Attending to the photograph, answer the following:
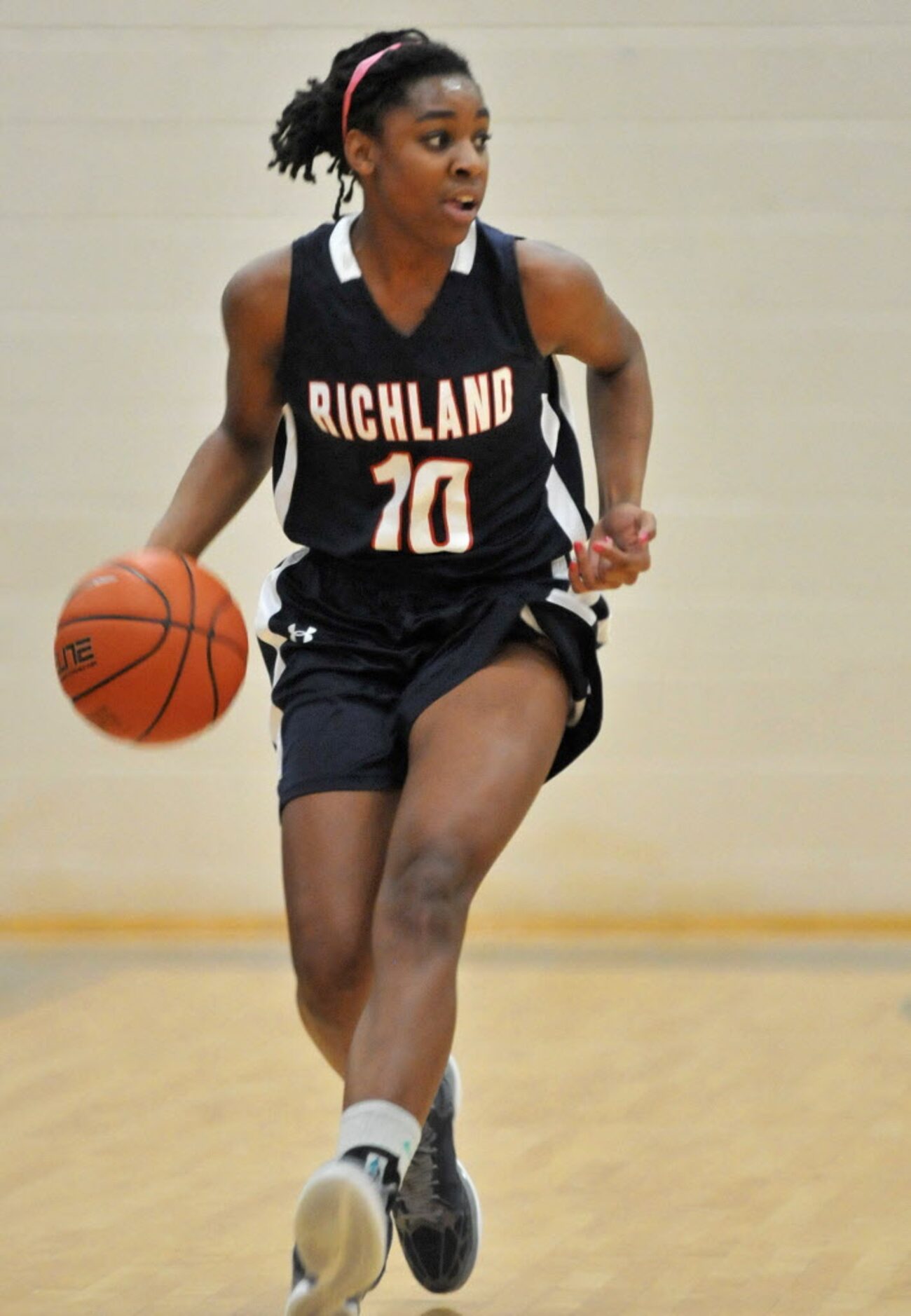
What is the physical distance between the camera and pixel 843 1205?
3295mm

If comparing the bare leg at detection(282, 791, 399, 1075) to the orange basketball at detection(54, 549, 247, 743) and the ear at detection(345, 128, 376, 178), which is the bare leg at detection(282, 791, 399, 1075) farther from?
the ear at detection(345, 128, 376, 178)

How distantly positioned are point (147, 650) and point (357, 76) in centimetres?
90

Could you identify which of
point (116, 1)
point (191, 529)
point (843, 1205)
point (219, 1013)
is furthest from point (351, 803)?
point (116, 1)

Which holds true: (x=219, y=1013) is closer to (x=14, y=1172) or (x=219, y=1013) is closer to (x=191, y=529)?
(x=14, y=1172)

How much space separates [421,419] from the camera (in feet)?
9.20

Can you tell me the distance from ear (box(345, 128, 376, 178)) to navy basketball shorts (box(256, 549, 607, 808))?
1.94 feet

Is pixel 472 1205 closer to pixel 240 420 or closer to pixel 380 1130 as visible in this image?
pixel 380 1130

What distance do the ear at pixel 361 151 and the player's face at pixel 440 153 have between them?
5cm

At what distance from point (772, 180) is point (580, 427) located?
3.23ft

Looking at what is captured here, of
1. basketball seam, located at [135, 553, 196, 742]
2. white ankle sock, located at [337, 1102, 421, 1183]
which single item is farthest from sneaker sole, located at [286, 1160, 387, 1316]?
basketball seam, located at [135, 553, 196, 742]

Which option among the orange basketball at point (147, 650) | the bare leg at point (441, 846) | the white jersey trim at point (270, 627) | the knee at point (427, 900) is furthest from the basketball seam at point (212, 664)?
the knee at point (427, 900)

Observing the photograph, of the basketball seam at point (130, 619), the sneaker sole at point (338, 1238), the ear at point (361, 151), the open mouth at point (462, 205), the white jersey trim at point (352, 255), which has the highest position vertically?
the ear at point (361, 151)

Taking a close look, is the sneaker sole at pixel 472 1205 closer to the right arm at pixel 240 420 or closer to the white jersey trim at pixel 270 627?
the white jersey trim at pixel 270 627

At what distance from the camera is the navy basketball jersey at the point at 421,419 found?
9.23 feet
